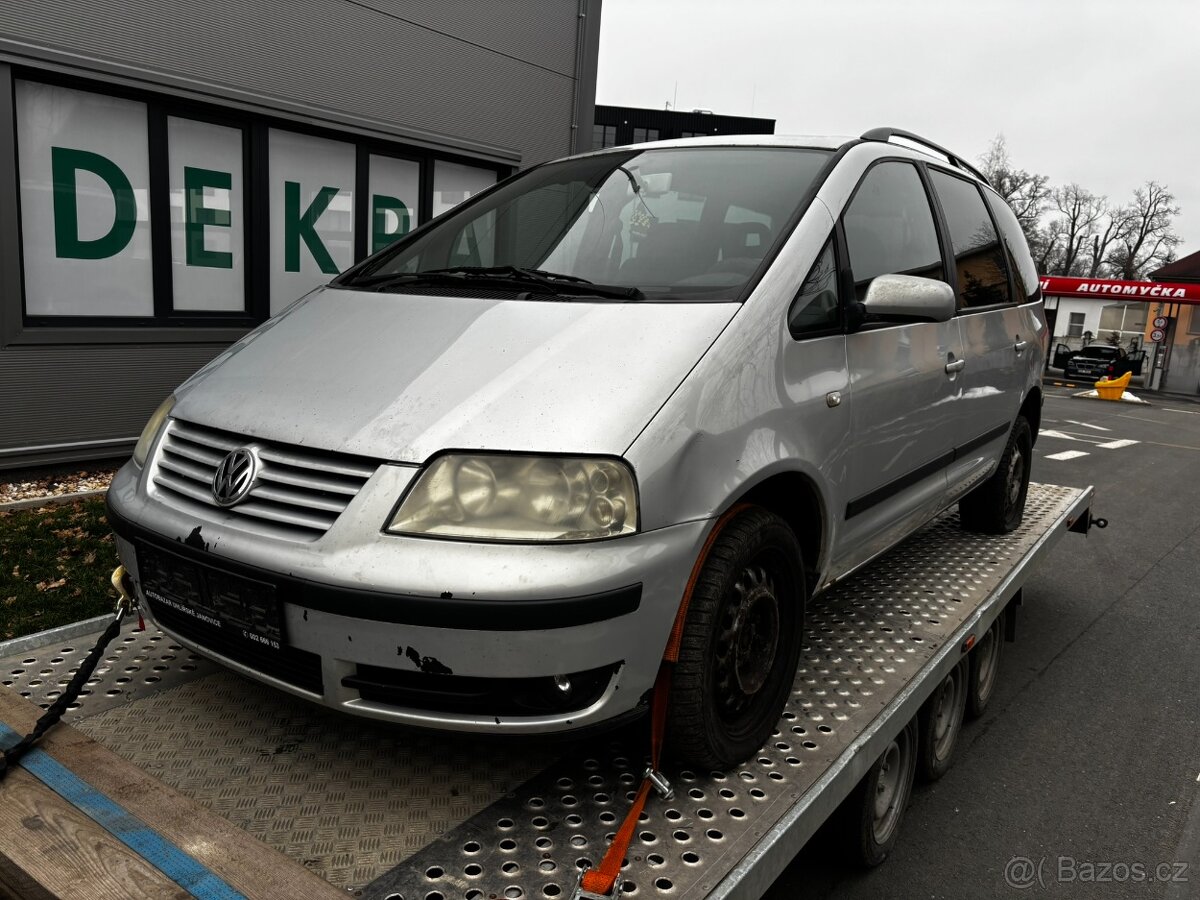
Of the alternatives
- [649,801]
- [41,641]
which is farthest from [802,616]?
[41,641]

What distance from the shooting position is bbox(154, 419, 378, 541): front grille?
6.28 ft

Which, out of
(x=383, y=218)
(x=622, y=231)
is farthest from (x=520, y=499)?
(x=383, y=218)

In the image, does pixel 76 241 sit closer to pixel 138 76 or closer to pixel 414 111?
pixel 138 76

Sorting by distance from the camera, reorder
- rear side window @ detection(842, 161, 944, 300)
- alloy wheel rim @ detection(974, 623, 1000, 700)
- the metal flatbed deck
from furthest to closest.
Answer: alloy wheel rim @ detection(974, 623, 1000, 700), rear side window @ detection(842, 161, 944, 300), the metal flatbed deck

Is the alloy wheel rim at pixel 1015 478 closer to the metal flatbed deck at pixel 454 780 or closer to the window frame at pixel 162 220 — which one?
the metal flatbed deck at pixel 454 780

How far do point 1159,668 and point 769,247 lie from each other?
3.49 meters

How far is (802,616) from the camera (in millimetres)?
2461

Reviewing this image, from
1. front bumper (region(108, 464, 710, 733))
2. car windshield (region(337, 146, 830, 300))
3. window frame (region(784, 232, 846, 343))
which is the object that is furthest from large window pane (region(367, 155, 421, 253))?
front bumper (region(108, 464, 710, 733))

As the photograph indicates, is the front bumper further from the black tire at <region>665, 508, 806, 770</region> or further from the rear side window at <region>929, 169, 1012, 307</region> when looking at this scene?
the rear side window at <region>929, 169, 1012, 307</region>

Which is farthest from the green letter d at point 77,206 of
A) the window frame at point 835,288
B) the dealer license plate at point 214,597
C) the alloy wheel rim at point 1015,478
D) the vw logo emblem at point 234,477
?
the alloy wheel rim at point 1015,478

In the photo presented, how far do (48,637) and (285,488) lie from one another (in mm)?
1090

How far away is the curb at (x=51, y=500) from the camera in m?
5.21

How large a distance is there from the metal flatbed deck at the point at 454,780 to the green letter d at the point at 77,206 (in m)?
4.29

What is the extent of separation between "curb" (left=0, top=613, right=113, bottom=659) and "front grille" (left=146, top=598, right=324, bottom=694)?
505 mm
